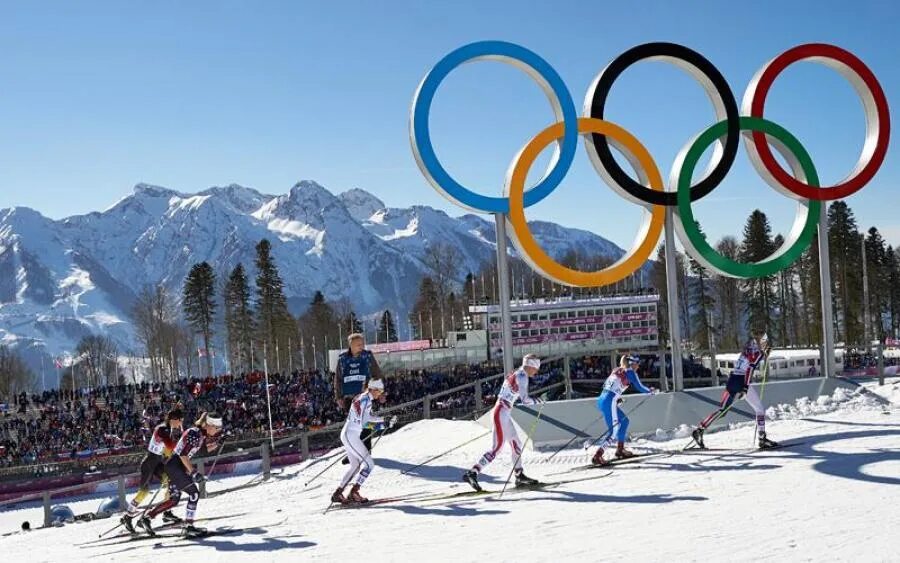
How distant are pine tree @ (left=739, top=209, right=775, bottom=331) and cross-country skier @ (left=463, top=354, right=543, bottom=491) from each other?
4658cm

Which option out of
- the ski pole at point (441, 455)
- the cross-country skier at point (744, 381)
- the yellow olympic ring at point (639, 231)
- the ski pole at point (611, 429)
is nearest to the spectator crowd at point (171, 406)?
the yellow olympic ring at point (639, 231)

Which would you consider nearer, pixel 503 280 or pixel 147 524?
pixel 147 524

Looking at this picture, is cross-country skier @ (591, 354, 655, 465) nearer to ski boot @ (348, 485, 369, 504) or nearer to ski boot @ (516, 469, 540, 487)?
ski boot @ (516, 469, 540, 487)

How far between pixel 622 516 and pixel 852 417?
766 cm

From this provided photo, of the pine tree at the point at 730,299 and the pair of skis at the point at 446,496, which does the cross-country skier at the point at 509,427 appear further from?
the pine tree at the point at 730,299

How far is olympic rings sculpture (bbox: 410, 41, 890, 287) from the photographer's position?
14.0m

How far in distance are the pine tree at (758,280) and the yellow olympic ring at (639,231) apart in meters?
41.2

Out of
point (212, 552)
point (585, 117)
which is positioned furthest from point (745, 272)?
point (212, 552)

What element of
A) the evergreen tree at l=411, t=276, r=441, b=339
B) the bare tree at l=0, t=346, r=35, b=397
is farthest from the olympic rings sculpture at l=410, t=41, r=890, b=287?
the bare tree at l=0, t=346, r=35, b=397

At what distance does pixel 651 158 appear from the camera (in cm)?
1504

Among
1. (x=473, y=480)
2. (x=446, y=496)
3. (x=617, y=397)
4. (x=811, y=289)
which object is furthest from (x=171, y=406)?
(x=811, y=289)

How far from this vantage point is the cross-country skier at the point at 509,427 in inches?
409

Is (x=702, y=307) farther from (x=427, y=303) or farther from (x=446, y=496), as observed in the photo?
(x=446, y=496)

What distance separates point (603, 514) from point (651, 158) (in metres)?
8.41
